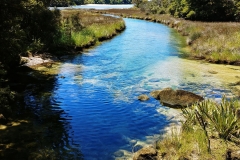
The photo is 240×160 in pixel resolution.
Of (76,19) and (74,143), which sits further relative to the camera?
(76,19)

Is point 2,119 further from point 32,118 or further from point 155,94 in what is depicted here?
point 155,94

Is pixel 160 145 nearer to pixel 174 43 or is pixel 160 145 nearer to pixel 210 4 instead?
pixel 174 43

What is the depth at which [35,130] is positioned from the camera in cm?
1044

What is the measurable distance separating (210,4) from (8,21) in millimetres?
53734

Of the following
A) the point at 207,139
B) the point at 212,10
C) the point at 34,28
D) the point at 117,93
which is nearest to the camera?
the point at 207,139

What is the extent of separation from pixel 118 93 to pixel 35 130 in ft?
20.0

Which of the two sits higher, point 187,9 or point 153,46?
point 187,9

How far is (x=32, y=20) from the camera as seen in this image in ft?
78.4

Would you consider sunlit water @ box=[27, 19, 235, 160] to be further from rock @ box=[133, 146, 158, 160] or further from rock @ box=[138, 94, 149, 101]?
rock @ box=[133, 146, 158, 160]

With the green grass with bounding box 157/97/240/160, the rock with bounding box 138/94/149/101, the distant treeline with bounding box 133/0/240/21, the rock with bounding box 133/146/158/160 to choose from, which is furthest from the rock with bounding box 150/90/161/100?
the distant treeline with bounding box 133/0/240/21

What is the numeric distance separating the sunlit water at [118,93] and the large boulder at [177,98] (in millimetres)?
510

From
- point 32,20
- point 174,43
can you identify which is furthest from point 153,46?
point 32,20

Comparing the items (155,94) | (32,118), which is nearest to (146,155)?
(32,118)

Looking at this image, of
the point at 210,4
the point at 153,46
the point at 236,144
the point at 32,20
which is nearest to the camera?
the point at 236,144
